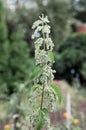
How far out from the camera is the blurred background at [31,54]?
20.6 feet

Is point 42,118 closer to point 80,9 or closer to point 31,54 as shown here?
point 31,54

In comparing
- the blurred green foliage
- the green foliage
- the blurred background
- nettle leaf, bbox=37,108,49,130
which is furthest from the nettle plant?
the green foliage

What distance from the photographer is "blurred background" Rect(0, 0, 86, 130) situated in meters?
6.29

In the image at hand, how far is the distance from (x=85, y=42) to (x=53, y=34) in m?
2.72

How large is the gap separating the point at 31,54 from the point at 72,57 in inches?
56.9

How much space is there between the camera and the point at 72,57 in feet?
35.6

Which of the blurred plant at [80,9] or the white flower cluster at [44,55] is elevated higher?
the blurred plant at [80,9]

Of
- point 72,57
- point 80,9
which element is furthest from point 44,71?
point 80,9

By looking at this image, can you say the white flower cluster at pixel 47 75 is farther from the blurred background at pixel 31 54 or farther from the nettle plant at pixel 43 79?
the blurred background at pixel 31 54

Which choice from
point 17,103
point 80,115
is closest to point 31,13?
point 80,115

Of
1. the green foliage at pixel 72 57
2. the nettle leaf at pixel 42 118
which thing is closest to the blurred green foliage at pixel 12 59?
the green foliage at pixel 72 57

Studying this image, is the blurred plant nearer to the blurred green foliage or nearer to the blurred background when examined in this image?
the blurred background

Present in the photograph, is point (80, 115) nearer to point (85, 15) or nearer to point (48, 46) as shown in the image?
point (48, 46)

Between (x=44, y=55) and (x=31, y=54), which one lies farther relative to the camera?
(x=31, y=54)
